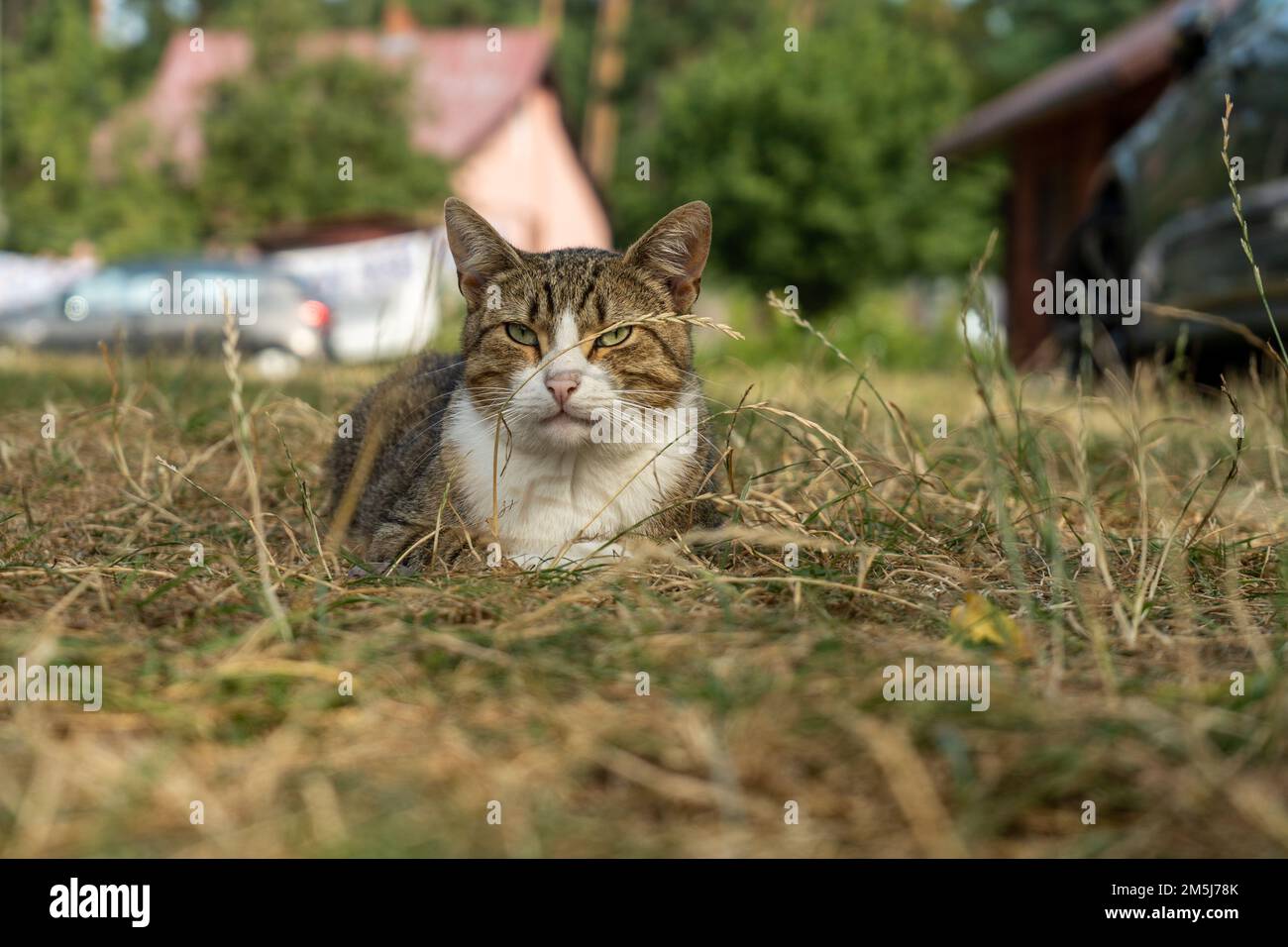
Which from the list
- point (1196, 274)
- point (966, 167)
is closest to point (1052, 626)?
point (1196, 274)

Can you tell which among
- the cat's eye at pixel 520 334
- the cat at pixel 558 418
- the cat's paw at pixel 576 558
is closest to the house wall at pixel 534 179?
the cat at pixel 558 418

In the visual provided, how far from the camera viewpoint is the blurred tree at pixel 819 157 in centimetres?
2448

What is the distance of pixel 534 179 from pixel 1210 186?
989 inches

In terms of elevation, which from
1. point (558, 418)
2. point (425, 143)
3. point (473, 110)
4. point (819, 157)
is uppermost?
point (473, 110)

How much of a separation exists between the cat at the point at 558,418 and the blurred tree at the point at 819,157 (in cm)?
2153

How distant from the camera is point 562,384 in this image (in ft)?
9.07

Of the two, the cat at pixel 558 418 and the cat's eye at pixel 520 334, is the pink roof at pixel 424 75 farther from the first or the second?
the cat's eye at pixel 520 334

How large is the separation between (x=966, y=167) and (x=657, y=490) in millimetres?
26505

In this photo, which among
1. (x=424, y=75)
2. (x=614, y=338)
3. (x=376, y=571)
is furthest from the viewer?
(x=424, y=75)

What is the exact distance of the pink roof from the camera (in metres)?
22.1

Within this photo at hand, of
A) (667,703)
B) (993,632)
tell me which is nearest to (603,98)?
(993,632)

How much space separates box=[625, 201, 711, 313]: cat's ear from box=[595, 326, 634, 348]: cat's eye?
0.23 metres

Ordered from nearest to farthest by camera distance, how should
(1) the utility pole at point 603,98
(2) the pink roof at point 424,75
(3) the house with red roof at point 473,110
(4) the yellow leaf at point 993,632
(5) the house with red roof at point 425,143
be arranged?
(4) the yellow leaf at point 993,632 < (5) the house with red roof at point 425,143 < (2) the pink roof at point 424,75 < (3) the house with red roof at point 473,110 < (1) the utility pole at point 603,98

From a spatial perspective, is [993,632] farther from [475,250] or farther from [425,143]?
[425,143]
